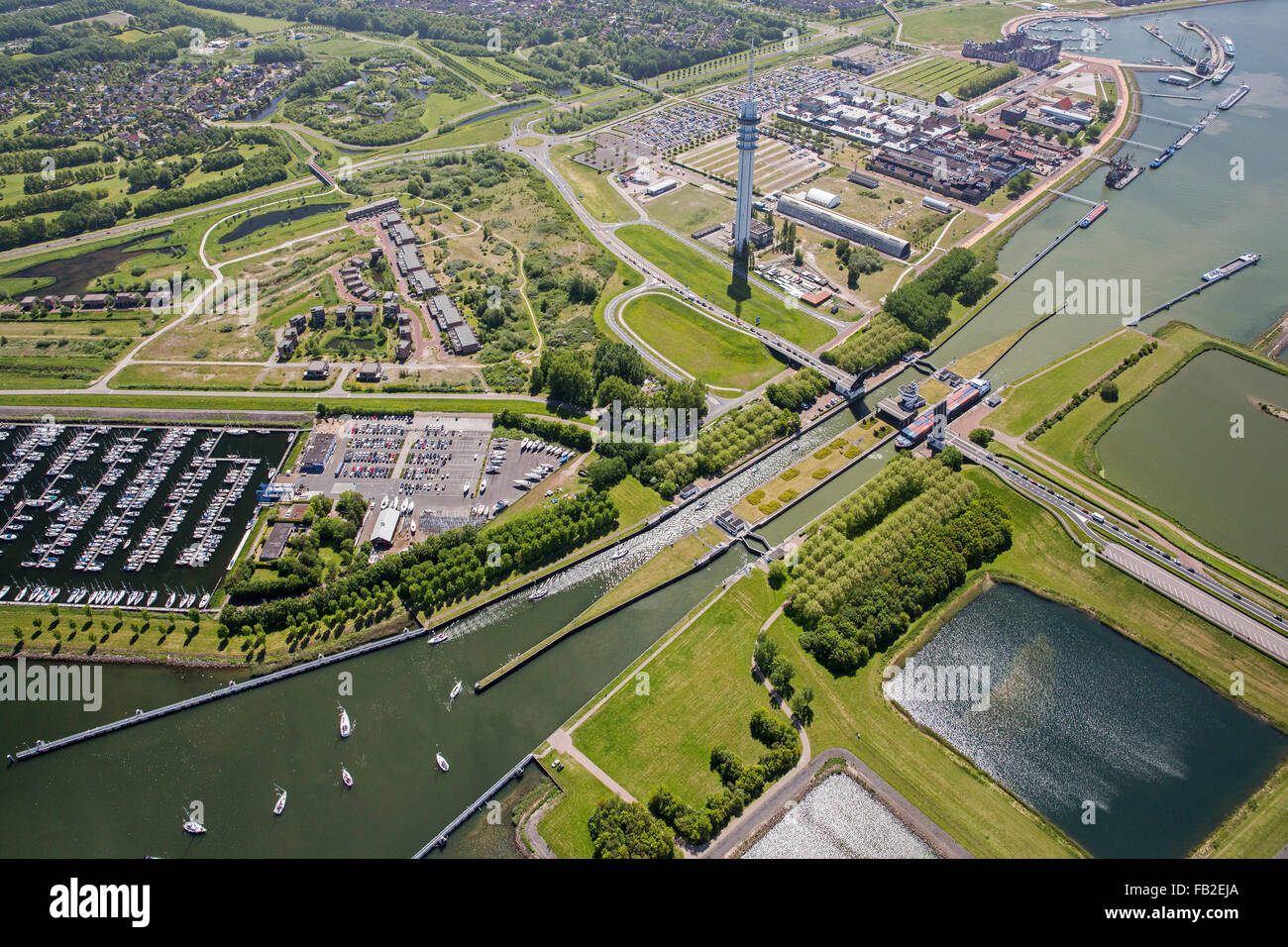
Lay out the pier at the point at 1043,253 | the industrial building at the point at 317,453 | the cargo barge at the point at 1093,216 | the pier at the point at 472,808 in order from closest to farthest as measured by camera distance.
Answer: the pier at the point at 472,808
the industrial building at the point at 317,453
the pier at the point at 1043,253
the cargo barge at the point at 1093,216

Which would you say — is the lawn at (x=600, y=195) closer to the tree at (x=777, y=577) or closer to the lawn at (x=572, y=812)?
the tree at (x=777, y=577)

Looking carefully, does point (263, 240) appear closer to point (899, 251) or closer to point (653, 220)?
point (653, 220)

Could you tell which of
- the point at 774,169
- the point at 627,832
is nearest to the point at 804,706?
the point at 627,832

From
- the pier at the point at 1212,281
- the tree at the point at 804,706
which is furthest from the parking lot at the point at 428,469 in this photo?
the pier at the point at 1212,281

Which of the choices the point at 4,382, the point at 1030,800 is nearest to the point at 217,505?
the point at 4,382

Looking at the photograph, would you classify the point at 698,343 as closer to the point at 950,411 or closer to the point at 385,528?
the point at 950,411
